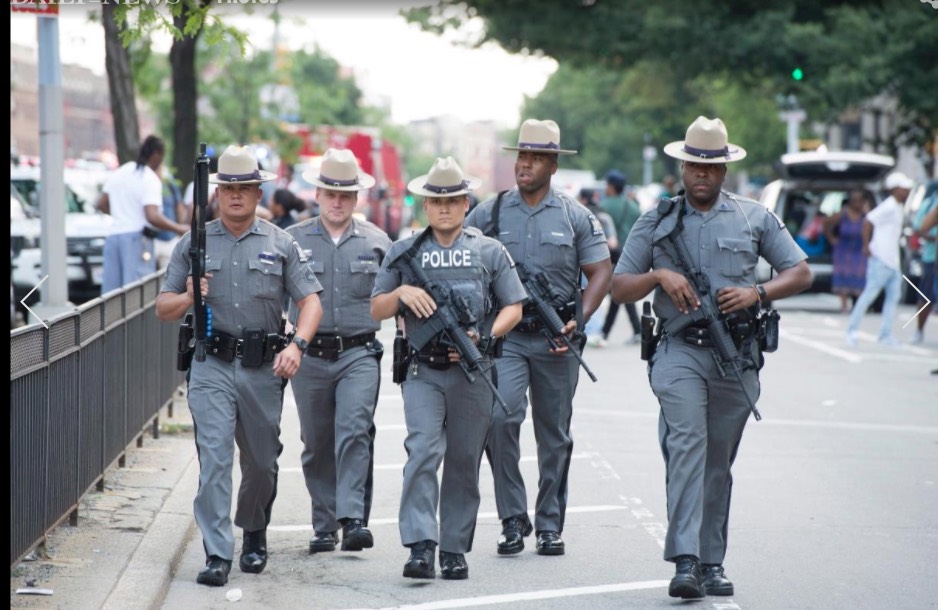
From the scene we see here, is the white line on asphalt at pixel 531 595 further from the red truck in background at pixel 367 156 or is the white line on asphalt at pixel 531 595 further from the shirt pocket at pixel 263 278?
the red truck in background at pixel 367 156

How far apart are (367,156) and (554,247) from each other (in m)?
36.3

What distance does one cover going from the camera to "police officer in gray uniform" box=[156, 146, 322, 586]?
24.5 ft

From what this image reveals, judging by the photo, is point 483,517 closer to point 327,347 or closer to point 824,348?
point 327,347

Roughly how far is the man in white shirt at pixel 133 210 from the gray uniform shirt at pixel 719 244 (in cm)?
769

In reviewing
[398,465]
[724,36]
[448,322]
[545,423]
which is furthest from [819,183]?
[448,322]

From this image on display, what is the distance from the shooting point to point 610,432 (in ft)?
41.2

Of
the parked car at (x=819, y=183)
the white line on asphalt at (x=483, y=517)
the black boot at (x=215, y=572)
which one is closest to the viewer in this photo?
the black boot at (x=215, y=572)

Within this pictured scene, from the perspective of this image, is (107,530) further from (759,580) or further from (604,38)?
(604,38)

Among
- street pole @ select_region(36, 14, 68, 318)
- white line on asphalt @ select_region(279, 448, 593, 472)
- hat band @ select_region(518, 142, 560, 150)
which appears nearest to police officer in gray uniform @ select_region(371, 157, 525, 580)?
hat band @ select_region(518, 142, 560, 150)

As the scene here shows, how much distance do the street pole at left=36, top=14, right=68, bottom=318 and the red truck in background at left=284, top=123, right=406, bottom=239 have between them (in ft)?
80.9

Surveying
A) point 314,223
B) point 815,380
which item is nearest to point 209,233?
point 314,223

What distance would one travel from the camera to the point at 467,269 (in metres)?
7.54

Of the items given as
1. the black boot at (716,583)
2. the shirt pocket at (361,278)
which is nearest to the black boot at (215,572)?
the shirt pocket at (361,278)

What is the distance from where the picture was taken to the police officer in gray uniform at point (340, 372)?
8.17 m
